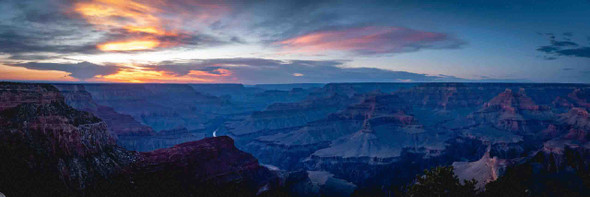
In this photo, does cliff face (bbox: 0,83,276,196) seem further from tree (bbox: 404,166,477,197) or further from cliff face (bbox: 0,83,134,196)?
tree (bbox: 404,166,477,197)

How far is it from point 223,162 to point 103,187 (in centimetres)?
1904

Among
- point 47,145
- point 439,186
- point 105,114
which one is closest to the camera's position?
point 439,186

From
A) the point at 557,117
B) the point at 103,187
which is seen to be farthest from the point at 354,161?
the point at 557,117

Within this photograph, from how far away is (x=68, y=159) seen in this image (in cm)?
3938

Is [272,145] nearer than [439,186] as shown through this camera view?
No

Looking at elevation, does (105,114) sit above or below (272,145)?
above

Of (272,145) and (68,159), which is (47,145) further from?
(272,145)

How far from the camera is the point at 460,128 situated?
528ft

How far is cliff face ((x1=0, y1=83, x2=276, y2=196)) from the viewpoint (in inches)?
1448

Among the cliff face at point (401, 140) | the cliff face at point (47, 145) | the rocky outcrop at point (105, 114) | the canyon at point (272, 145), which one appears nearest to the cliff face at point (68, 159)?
the cliff face at point (47, 145)

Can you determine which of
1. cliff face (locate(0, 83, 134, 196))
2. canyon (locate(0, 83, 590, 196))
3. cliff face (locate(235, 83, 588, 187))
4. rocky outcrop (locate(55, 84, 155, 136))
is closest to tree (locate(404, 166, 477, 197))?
canyon (locate(0, 83, 590, 196))

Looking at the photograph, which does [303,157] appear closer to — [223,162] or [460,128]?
[223,162]

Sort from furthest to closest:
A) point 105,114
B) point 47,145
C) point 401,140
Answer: point 401,140 → point 105,114 → point 47,145

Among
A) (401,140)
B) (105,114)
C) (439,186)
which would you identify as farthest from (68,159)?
(401,140)
